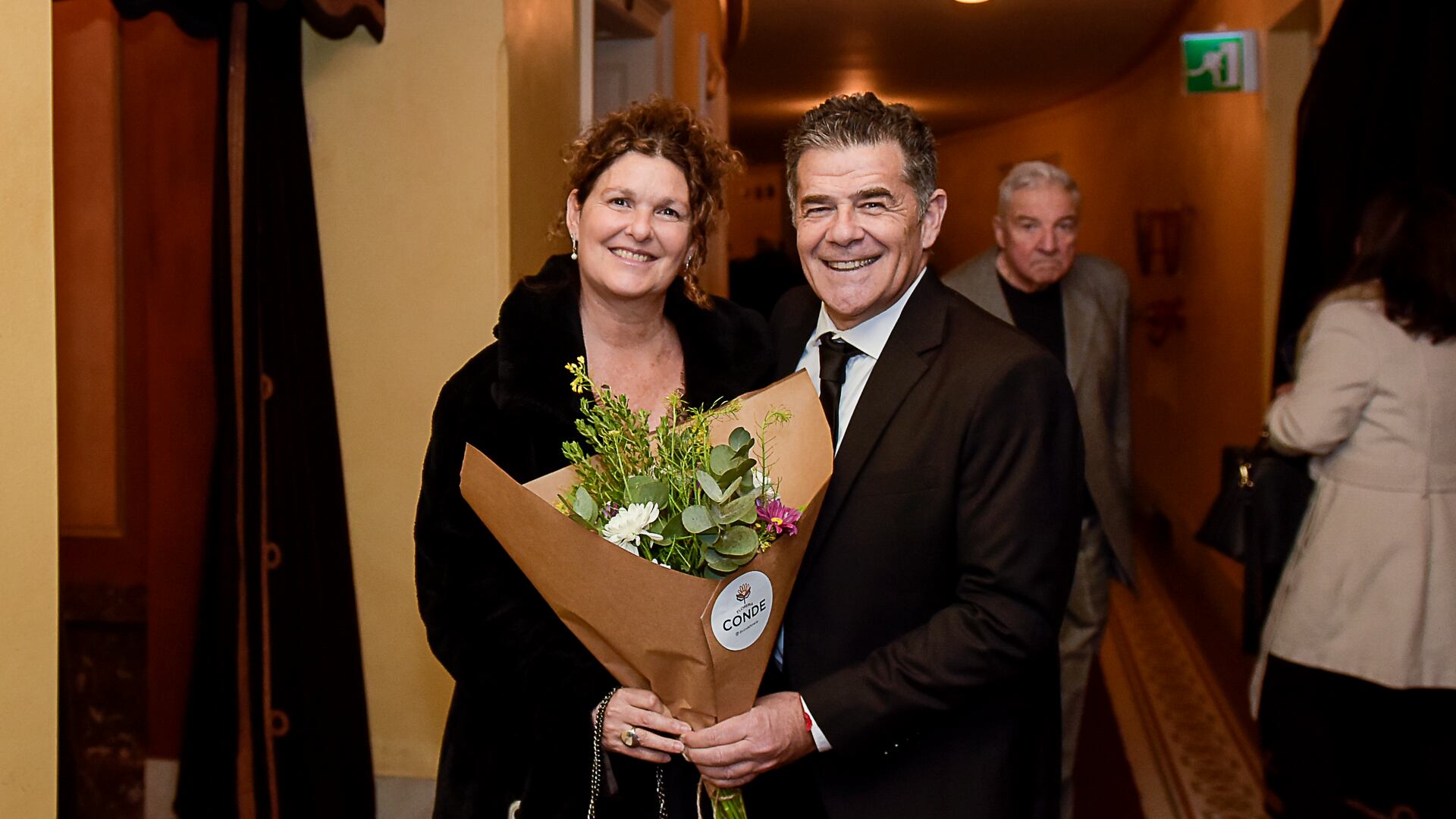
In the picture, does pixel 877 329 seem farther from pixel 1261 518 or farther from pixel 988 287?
pixel 1261 518

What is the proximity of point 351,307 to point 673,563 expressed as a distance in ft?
6.48

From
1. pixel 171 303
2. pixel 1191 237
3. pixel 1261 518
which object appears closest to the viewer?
pixel 1261 518

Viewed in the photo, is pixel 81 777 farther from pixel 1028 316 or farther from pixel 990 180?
pixel 990 180

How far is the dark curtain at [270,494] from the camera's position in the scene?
2812 mm

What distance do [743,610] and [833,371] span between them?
1.50ft

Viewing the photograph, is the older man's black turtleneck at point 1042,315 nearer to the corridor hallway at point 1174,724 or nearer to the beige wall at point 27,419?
the corridor hallway at point 1174,724

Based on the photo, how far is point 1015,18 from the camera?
7.59m

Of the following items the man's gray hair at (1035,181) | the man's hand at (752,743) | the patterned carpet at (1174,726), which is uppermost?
the man's gray hair at (1035,181)

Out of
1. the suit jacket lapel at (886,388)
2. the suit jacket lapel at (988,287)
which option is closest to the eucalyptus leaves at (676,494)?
the suit jacket lapel at (886,388)

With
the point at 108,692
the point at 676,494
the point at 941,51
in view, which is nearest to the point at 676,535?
the point at 676,494

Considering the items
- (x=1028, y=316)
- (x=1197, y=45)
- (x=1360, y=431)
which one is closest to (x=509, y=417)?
(x=1028, y=316)

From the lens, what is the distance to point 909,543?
1.62 m

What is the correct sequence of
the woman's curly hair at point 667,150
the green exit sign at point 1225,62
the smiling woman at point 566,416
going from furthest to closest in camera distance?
the green exit sign at point 1225,62 < the woman's curly hair at point 667,150 < the smiling woman at point 566,416

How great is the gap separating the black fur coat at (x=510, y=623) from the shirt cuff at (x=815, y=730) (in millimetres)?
258
